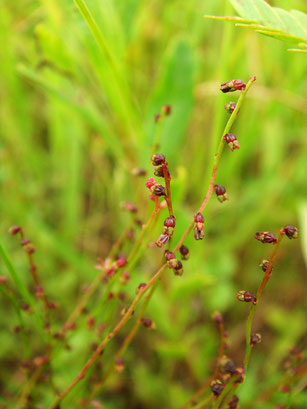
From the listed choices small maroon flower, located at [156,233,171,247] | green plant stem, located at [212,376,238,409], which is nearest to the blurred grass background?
green plant stem, located at [212,376,238,409]

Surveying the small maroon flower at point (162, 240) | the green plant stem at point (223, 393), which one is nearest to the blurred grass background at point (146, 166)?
the green plant stem at point (223, 393)

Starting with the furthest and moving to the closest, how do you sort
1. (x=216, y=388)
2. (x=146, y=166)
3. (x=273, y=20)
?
(x=146, y=166)
(x=216, y=388)
(x=273, y=20)

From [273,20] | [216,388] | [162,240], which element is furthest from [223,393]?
[273,20]

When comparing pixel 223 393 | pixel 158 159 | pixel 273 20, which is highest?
pixel 273 20

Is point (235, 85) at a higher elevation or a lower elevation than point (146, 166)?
higher

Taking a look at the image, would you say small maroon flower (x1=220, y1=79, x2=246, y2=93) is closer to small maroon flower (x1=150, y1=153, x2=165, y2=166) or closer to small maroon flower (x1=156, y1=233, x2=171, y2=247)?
small maroon flower (x1=150, y1=153, x2=165, y2=166)

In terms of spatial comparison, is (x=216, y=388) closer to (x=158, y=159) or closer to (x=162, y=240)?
(x=162, y=240)

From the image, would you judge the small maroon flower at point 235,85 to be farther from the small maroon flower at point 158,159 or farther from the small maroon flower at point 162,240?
the small maroon flower at point 162,240
